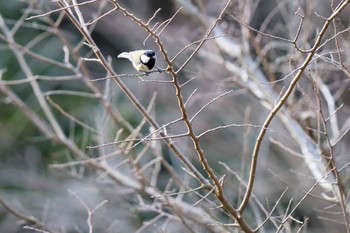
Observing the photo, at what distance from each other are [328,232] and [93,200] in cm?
180

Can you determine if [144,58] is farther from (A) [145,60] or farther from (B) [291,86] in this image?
(B) [291,86]

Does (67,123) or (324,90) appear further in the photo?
(67,123)

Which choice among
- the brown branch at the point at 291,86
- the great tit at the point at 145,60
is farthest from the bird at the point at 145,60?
the brown branch at the point at 291,86

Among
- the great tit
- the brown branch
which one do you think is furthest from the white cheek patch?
the brown branch

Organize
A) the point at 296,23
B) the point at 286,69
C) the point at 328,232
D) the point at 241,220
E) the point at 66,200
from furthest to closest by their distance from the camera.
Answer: the point at 66,200
the point at 328,232
the point at 296,23
the point at 286,69
the point at 241,220

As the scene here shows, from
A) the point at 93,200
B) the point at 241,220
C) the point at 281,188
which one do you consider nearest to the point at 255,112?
the point at 281,188

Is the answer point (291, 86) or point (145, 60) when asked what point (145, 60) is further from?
point (291, 86)

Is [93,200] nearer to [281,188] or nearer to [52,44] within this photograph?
[281,188]

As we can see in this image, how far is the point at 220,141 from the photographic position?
6074 millimetres

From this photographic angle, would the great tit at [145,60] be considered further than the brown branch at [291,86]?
Yes

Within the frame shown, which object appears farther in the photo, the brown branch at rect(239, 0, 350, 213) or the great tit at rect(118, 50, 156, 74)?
the great tit at rect(118, 50, 156, 74)

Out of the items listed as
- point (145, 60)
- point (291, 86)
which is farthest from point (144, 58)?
point (291, 86)

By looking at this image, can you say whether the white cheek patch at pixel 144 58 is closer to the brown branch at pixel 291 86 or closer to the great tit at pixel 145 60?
the great tit at pixel 145 60

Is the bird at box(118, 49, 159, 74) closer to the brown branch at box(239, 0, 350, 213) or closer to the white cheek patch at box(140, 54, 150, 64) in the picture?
the white cheek patch at box(140, 54, 150, 64)
